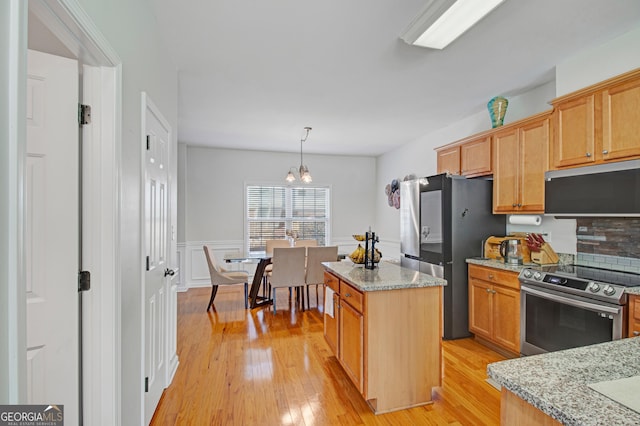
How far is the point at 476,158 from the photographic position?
3398 mm

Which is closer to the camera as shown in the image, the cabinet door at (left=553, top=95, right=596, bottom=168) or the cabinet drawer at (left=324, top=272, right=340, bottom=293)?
the cabinet door at (left=553, top=95, right=596, bottom=168)

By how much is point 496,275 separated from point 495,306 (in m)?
0.30

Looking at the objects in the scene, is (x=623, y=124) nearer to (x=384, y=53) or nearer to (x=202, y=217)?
(x=384, y=53)

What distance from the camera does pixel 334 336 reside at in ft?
8.48

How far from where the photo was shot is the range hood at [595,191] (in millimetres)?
2020

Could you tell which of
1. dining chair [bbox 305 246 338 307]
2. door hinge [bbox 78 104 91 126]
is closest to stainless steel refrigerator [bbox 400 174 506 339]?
dining chair [bbox 305 246 338 307]

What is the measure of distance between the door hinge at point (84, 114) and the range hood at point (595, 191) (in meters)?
3.16

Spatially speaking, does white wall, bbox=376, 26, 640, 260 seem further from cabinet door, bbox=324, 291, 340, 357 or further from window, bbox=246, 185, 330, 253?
cabinet door, bbox=324, 291, 340, 357

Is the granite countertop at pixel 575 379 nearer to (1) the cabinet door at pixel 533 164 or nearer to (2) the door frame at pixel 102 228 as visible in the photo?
(2) the door frame at pixel 102 228

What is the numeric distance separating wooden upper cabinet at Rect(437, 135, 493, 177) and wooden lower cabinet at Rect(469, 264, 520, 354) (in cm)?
108

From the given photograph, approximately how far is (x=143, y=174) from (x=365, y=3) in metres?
1.70

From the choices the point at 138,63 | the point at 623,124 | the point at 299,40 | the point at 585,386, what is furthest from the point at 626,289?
the point at 138,63

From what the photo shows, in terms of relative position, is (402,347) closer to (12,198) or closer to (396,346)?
(396,346)

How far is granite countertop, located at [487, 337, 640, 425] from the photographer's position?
2.09ft
